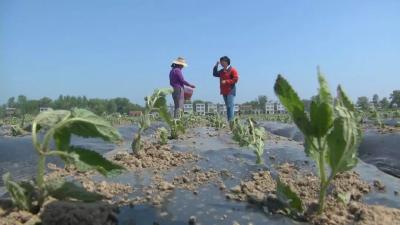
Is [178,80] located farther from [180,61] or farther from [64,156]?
[64,156]

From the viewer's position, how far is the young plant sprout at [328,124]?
1.47 meters

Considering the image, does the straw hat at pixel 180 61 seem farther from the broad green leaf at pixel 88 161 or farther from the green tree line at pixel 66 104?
the green tree line at pixel 66 104

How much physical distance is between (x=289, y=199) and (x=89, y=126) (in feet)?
2.81

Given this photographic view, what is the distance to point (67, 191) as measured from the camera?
1.41 meters

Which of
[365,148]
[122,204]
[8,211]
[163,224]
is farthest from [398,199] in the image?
[365,148]

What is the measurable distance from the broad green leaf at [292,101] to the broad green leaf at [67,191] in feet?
2.62

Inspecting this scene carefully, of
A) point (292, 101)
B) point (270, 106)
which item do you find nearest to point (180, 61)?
point (292, 101)

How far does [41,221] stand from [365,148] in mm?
3834

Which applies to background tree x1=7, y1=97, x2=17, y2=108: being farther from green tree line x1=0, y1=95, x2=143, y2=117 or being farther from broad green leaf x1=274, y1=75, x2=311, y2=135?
broad green leaf x1=274, y1=75, x2=311, y2=135

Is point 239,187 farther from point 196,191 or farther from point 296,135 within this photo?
point 296,135

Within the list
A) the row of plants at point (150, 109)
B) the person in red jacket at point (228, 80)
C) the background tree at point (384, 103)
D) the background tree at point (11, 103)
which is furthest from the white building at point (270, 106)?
the row of plants at point (150, 109)

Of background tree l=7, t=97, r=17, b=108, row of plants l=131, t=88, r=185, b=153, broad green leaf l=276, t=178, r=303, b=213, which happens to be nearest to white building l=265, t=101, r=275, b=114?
background tree l=7, t=97, r=17, b=108

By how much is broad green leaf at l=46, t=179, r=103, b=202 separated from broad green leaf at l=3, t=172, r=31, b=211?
79 millimetres

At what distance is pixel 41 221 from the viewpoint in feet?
4.38
